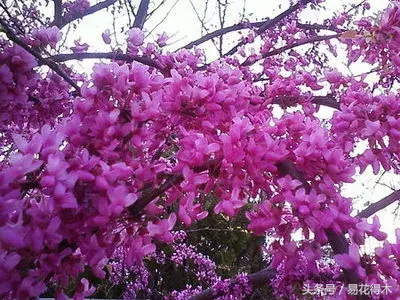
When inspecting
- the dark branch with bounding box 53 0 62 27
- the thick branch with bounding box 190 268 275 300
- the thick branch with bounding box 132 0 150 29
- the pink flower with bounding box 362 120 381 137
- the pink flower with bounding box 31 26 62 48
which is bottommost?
the thick branch with bounding box 190 268 275 300

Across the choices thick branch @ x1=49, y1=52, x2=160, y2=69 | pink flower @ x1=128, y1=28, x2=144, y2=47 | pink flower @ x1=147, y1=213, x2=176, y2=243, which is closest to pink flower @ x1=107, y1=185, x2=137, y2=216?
pink flower @ x1=147, y1=213, x2=176, y2=243

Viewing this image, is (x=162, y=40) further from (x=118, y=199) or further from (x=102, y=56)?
(x=118, y=199)

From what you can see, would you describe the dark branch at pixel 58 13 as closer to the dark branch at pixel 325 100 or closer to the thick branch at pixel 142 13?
the thick branch at pixel 142 13

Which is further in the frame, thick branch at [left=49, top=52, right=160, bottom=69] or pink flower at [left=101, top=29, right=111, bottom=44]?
pink flower at [left=101, top=29, right=111, bottom=44]

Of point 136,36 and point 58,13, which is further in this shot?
point 58,13

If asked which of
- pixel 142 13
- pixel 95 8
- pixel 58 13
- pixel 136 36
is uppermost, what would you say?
pixel 95 8

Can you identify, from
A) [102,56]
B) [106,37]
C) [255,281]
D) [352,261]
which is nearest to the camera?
[352,261]

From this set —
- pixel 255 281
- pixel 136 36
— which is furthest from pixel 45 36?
pixel 255 281

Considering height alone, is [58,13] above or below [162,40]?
above

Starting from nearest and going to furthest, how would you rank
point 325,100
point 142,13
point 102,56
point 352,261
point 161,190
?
point 352,261 < point 161,190 < point 102,56 < point 325,100 < point 142,13

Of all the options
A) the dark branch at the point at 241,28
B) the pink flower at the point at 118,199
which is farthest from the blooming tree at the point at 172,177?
the dark branch at the point at 241,28

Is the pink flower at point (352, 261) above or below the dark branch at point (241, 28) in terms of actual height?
below

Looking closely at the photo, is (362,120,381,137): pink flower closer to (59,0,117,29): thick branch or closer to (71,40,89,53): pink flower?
(71,40,89,53): pink flower

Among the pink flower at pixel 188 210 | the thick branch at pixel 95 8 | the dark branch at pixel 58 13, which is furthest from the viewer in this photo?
the thick branch at pixel 95 8
